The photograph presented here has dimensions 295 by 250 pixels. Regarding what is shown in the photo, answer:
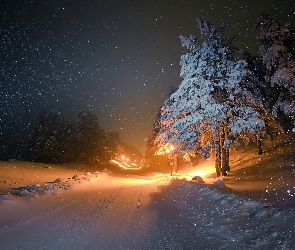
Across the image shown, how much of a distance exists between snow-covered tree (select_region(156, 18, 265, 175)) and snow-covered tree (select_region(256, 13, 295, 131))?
94.7 inches

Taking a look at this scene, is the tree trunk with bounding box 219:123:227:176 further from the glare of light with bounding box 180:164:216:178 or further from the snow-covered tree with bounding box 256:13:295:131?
the glare of light with bounding box 180:164:216:178

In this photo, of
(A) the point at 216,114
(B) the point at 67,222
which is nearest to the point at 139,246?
(B) the point at 67,222

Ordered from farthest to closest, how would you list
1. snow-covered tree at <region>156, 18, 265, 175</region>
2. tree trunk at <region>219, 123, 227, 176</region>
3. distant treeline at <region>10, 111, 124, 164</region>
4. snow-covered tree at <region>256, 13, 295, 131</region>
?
distant treeline at <region>10, 111, 124, 164</region> → tree trunk at <region>219, 123, 227, 176</region> → snow-covered tree at <region>256, 13, 295, 131</region> → snow-covered tree at <region>156, 18, 265, 175</region>

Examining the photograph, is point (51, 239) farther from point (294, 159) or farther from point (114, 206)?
point (294, 159)

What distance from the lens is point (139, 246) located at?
5.86 m

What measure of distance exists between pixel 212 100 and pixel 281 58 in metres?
6.48

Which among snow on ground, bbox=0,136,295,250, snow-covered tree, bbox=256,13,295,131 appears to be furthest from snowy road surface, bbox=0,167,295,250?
snow-covered tree, bbox=256,13,295,131

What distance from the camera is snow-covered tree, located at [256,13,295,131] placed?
19359 mm

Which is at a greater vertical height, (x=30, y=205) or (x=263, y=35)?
(x=263, y=35)

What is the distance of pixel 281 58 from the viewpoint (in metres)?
20.1

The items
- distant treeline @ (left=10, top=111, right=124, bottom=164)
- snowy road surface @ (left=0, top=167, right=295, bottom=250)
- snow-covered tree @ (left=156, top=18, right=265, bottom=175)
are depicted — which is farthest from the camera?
distant treeline @ (left=10, top=111, right=124, bottom=164)

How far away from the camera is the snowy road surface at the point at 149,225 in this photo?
593 cm

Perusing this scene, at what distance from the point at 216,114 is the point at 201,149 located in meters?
3.79

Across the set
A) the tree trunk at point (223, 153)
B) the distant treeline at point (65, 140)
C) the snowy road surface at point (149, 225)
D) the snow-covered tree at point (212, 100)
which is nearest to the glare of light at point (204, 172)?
the tree trunk at point (223, 153)
